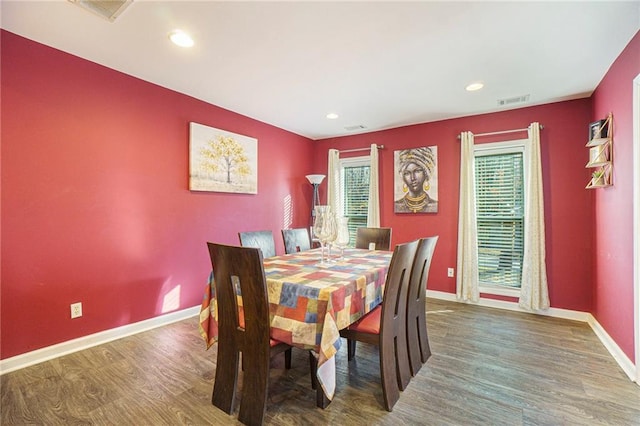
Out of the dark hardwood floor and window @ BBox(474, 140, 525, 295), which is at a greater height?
window @ BBox(474, 140, 525, 295)

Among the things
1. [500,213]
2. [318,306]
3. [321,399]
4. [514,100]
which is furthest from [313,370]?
[514,100]

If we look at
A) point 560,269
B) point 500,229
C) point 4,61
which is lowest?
point 560,269

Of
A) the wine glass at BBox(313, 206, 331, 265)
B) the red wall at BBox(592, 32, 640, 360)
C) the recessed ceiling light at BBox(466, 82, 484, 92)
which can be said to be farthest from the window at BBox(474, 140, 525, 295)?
the wine glass at BBox(313, 206, 331, 265)

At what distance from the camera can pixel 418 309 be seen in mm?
2295

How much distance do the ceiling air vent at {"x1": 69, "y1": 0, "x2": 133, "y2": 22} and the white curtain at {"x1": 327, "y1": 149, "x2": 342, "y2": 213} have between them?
11.1ft

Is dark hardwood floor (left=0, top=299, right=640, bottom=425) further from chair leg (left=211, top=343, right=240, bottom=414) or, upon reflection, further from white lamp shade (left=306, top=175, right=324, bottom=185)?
white lamp shade (left=306, top=175, right=324, bottom=185)

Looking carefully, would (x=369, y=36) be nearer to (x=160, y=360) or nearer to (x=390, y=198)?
(x=390, y=198)

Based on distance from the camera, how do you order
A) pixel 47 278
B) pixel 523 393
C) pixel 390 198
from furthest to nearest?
pixel 390 198
pixel 47 278
pixel 523 393

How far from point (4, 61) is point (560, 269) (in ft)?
17.6

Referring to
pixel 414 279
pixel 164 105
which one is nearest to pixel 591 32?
pixel 414 279

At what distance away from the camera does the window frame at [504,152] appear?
3.51 metres

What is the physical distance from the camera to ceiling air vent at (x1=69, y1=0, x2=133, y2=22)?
1802 millimetres

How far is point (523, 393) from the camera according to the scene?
192 cm

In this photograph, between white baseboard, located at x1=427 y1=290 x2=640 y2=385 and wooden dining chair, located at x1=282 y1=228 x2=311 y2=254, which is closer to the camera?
white baseboard, located at x1=427 y1=290 x2=640 y2=385
